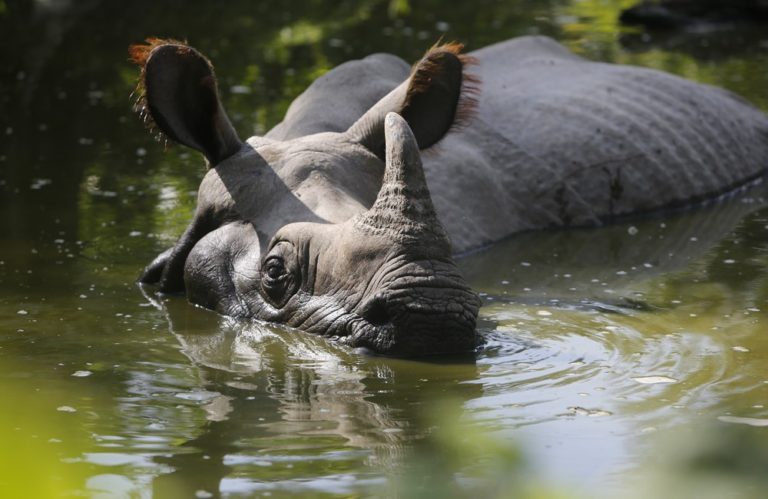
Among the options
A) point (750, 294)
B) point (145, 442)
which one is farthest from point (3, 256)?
point (750, 294)

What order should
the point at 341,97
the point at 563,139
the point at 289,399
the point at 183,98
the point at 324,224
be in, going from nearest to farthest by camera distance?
the point at 289,399 → the point at 324,224 → the point at 183,98 → the point at 341,97 → the point at 563,139

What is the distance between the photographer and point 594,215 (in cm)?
951

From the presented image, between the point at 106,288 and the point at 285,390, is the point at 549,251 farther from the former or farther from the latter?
the point at 285,390

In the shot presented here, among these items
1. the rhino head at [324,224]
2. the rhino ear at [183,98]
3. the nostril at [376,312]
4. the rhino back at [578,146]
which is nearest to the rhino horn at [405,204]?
the rhino head at [324,224]

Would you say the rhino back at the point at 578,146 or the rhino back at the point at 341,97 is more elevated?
the rhino back at the point at 341,97

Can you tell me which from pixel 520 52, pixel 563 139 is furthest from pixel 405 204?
pixel 520 52

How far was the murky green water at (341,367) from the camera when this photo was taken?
4.35m

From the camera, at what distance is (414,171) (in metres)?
5.92

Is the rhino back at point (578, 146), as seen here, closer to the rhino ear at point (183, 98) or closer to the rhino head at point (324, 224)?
the rhino head at point (324, 224)

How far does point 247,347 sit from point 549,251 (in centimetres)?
295

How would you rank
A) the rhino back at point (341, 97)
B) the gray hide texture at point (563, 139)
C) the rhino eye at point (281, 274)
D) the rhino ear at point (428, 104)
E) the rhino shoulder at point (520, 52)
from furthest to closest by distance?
the rhino shoulder at point (520, 52), the gray hide texture at point (563, 139), the rhino back at point (341, 97), the rhino ear at point (428, 104), the rhino eye at point (281, 274)

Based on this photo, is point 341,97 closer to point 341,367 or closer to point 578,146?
point 578,146

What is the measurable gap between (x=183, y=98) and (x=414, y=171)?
189cm

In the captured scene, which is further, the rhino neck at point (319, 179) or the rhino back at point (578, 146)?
the rhino back at point (578, 146)
